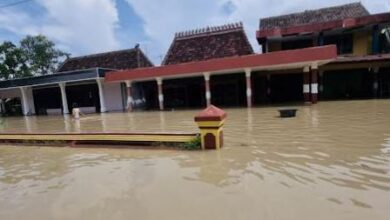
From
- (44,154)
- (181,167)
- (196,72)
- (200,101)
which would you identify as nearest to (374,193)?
(181,167)

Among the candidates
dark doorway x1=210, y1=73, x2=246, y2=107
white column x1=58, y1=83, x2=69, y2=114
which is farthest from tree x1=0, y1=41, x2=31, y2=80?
dark doorway x1=210, y1=73, x2=246, y2=107

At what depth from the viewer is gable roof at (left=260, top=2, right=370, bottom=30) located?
2186 centimetres

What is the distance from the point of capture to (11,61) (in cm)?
3347

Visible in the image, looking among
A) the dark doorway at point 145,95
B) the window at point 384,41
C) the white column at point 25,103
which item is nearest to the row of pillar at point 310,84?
the window at point 384,41

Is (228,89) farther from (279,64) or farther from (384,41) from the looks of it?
(384,41)

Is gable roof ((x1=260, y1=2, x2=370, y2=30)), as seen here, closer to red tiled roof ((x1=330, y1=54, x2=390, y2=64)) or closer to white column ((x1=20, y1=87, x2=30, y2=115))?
red tiled roof ((x1=330, y1=54, x2=390, y2=64))

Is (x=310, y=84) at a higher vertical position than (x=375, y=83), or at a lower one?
higher

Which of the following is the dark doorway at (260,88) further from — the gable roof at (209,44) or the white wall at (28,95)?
the white wall at (28,95)

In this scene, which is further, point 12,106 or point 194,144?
point 12,106

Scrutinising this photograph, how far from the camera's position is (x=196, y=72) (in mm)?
18906

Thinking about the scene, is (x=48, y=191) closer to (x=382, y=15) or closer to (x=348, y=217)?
(x=348, y=217)

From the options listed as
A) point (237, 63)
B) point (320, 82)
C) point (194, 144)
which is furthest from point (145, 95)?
point (194, 144)

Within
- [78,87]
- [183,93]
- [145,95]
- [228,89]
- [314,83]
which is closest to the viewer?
[314,83]

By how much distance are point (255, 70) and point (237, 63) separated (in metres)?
2.52
